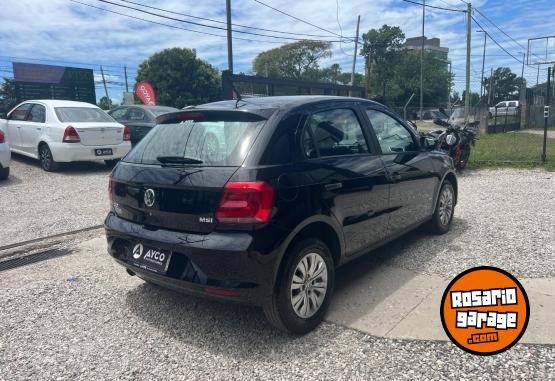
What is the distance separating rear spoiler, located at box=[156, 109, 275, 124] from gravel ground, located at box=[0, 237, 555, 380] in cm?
148

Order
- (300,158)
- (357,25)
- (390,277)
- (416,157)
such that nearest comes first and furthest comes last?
(300,158) → (390,277) → (416,157) → (357,25)

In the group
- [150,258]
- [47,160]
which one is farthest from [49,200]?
[150,258]

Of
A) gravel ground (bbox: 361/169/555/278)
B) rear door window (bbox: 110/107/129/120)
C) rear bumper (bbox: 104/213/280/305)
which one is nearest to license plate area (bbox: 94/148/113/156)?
rear door window (bbox: 110/107/129/120)

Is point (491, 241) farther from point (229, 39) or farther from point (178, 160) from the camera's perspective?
point (229, 39)

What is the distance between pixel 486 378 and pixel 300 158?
176 centimetres

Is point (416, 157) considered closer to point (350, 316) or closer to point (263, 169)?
point (350, 316)

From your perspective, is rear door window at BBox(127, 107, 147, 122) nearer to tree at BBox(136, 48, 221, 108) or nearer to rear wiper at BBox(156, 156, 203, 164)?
rear wiper at BBox(156, 156, 203, 164)

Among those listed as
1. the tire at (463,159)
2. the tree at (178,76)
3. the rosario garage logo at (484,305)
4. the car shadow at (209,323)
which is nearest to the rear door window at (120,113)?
the tire at (463,159)

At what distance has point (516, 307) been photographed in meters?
2.32

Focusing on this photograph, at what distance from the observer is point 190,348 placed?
2.93m

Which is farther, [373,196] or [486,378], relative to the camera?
[373,196]

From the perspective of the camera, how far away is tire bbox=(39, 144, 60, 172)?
9.60 m

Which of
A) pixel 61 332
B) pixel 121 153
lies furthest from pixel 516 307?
pixel 121 153

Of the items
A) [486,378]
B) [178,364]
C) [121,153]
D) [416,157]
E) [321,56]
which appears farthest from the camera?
[321,56]
